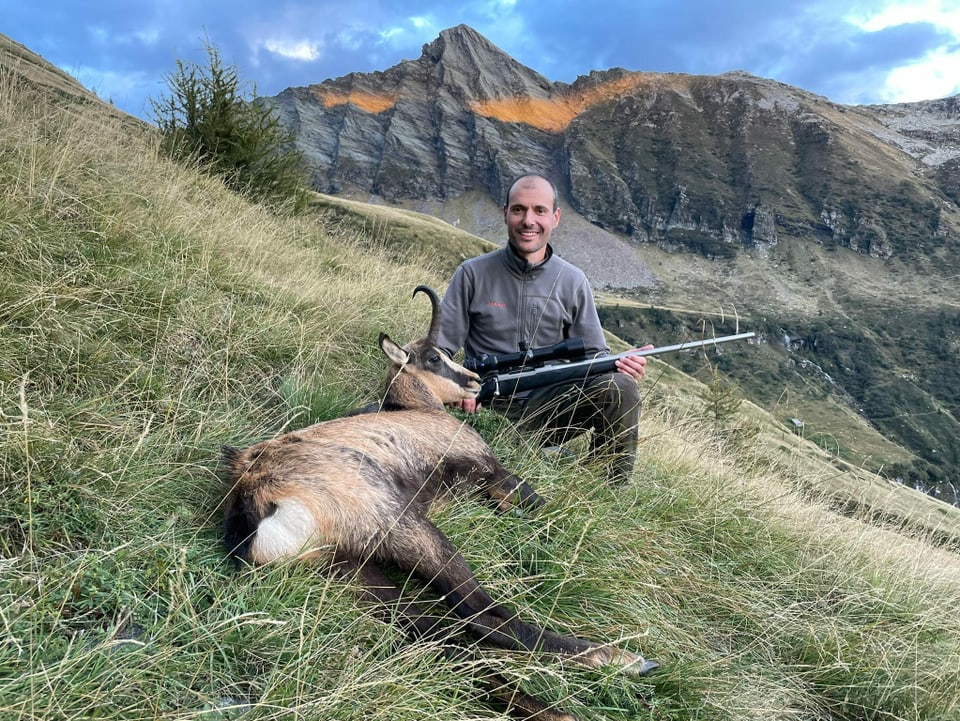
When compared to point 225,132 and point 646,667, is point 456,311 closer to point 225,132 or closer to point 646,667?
point 646,667

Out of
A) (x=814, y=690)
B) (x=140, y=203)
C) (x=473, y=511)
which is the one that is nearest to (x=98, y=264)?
(x=140, y=203)

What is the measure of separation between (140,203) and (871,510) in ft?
26.3

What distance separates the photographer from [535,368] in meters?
4.93

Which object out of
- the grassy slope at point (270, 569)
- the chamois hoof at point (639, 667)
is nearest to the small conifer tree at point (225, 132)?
the grassy slope at point (270, 569)

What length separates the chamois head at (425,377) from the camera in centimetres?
412

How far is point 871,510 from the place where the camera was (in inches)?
248

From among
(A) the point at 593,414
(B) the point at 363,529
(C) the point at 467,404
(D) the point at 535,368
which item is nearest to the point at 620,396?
(A) the point at 593,414

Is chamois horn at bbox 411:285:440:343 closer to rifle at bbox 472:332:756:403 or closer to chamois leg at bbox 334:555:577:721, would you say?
rifle at bbox 472:332:756:403

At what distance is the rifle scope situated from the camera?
4.90m

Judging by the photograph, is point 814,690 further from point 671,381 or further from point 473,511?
point 671,381

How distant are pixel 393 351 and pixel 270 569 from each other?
1.77 meters

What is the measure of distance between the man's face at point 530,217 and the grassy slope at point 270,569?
165cm

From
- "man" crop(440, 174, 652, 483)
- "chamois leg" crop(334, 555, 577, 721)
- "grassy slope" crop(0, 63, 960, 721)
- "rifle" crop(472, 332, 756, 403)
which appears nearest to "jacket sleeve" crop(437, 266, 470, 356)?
"man" crop(440, 174, 652, 483)

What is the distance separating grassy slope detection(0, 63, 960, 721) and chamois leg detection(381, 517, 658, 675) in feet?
0.28
